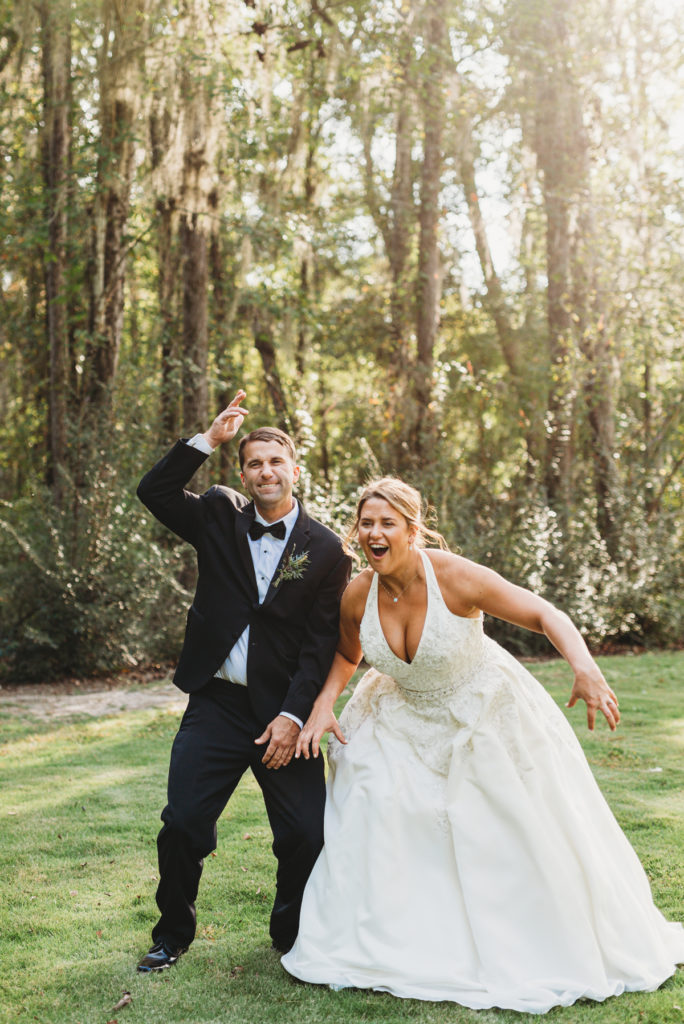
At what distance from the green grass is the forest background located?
3260mm

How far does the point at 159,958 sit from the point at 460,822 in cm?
117

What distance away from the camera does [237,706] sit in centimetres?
355

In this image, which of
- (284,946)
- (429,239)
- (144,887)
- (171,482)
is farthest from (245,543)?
(429,239)

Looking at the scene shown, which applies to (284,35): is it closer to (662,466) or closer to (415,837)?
(662,466)

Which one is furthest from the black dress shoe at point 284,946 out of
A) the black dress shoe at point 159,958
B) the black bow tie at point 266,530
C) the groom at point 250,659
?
the black bow tie at point 266,530

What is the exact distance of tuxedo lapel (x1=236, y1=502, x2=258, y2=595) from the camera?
3.60m

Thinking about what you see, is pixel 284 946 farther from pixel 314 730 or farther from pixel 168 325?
pixel 168 325

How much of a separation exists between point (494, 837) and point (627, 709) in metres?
5.25

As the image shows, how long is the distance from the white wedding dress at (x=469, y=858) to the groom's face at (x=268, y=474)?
0.52m

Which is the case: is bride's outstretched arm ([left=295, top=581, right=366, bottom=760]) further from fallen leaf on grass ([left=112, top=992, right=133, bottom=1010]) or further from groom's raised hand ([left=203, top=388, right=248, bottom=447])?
fallen leaf on grass ([left=112, top=992, right=133, bottom=1010])

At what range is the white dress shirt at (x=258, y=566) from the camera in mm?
3543

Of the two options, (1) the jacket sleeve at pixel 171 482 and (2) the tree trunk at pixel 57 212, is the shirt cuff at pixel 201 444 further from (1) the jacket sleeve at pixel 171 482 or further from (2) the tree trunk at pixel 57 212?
(2) the tree trunk at pixel 57 212

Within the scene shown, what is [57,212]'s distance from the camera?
465 inches

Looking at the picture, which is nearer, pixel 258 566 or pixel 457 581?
pixel 457 581
